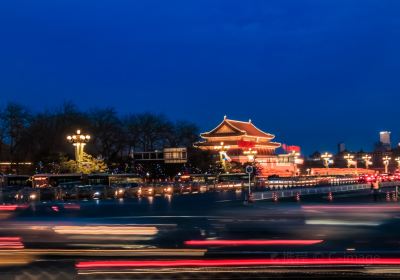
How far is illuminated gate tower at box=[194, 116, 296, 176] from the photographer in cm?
11400

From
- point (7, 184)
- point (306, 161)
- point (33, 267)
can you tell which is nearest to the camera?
point (33, 267)

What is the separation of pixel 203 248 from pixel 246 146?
99383 millimetres

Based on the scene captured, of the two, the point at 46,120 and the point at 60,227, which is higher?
the point at 46,120

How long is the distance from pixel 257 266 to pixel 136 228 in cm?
925

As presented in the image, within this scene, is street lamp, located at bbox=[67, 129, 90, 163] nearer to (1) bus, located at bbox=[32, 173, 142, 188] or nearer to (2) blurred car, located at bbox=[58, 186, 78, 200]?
(1) bus, located at bbox=[32, 173, 142, 188]

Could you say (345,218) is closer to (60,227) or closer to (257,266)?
(60,227)

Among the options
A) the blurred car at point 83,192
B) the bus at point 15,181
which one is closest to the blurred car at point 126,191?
the blurred car at point 83,192

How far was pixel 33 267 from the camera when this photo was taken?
11148 millimetres

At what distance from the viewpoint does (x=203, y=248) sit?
531 inches

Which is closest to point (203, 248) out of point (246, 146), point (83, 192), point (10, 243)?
point (10, 243)

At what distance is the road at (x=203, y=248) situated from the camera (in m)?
9.66

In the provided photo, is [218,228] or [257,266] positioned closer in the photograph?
[257,266]

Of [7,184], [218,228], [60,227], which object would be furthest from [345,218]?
[7,184]

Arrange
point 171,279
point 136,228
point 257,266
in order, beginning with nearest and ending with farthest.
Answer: point 171,279 → point 257,266 → point 136,228
